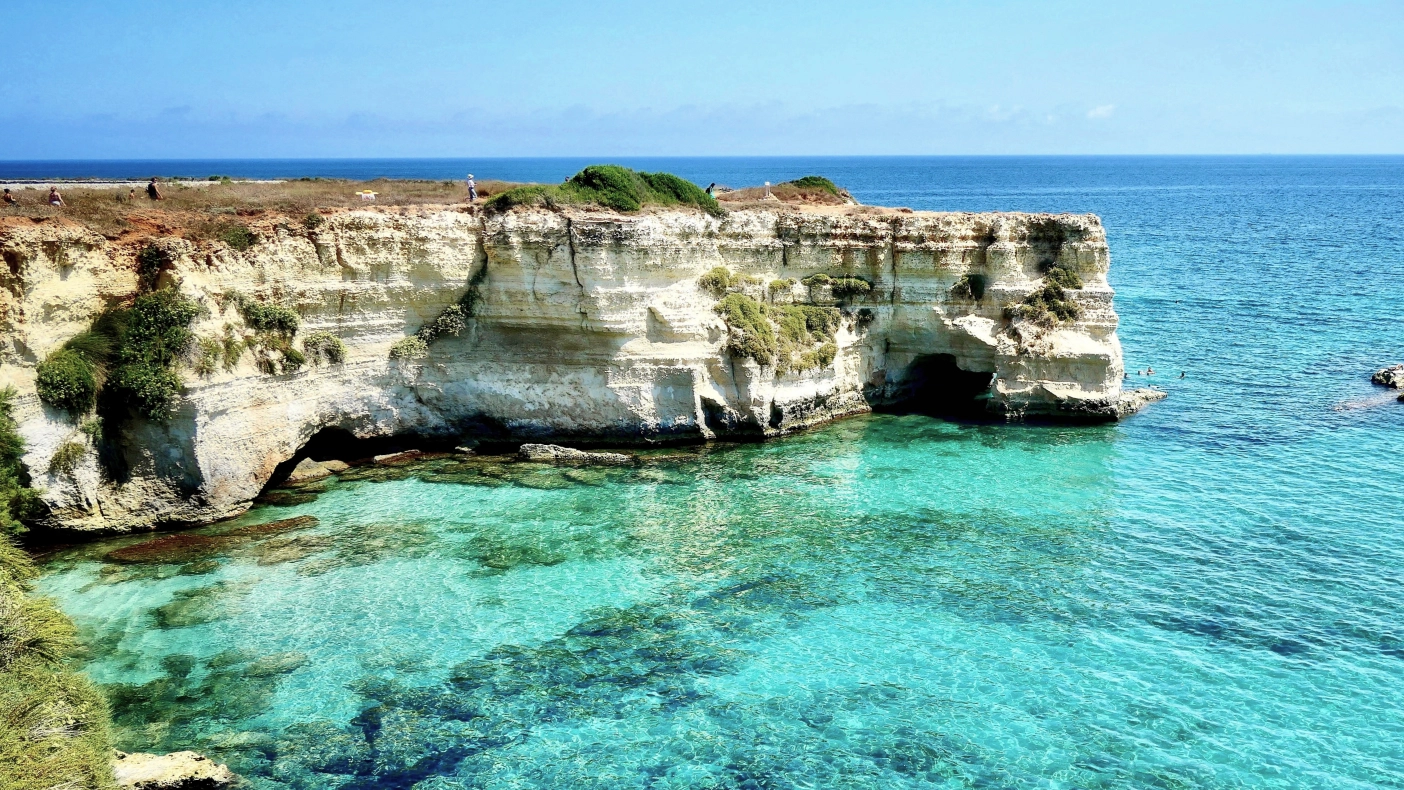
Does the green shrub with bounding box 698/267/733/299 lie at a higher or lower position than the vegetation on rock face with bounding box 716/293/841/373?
higher

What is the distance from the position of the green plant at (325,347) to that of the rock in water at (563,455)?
6230 millimetres

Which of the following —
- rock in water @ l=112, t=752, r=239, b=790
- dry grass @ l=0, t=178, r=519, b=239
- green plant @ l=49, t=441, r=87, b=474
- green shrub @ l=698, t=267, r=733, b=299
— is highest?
→ dry grass @ l=0, t=178, r=519, b=239

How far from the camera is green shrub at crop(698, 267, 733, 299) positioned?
3259 centimetres

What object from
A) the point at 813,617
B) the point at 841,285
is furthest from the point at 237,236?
the point at 841,285

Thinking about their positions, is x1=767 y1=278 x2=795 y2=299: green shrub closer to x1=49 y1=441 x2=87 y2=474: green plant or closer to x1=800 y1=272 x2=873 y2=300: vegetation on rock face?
x1=800 y1=272 x2=873 y2=300: vegetation on rock face

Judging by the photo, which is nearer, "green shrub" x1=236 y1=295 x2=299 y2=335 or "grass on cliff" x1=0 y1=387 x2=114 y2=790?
"grass on cliff" x1=0 y1=387 x2=114 y2=790

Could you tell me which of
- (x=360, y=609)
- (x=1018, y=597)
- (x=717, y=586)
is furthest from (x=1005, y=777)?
(x=360, y=609)

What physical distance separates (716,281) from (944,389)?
11.6 m

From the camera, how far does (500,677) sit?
18094 millimetres

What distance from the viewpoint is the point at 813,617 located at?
66.8 ft

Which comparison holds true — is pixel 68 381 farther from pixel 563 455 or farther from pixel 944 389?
pixel 944 389

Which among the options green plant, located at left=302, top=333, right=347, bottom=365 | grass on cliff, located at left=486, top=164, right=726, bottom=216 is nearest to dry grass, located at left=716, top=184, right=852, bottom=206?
grass on cliff, located at left=486, top=164, right=726, bottom=216

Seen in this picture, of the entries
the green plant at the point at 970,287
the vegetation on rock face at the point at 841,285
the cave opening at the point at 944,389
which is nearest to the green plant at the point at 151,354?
the vegetation on rock face at the point at 841,285

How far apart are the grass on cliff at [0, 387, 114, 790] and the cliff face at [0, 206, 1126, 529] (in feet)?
21.7
